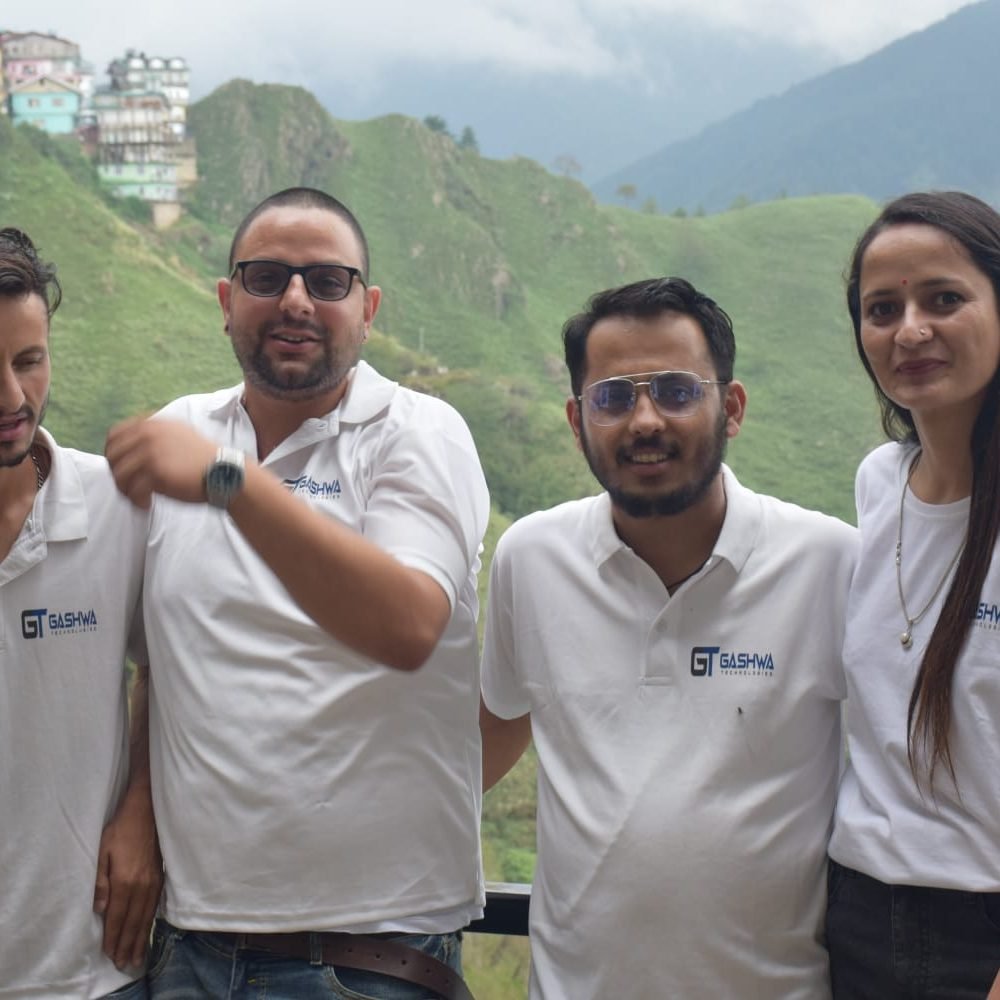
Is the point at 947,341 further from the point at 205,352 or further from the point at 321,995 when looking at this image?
the point at 205,352

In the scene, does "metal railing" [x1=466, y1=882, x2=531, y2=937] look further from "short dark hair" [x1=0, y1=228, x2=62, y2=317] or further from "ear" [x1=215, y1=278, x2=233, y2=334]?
"short dark hair" [x1=0, y1=228, x2=62, y2=317]

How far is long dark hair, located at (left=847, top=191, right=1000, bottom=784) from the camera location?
2109mm

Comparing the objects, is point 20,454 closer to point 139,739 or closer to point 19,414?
point 19,414

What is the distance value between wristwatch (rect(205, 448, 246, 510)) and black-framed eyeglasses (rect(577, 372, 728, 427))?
29.7 inches

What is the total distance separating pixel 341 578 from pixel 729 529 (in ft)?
2.41

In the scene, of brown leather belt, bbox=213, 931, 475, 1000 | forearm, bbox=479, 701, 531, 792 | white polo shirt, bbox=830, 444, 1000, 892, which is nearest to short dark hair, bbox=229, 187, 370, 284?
forearm, bbox=479, 701, 531, 792

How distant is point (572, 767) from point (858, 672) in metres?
0.50

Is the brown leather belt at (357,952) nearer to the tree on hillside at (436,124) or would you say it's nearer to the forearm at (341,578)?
the forearm at (341,578)

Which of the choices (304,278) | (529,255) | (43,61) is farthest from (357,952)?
(529,255)

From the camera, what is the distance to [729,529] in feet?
7.89

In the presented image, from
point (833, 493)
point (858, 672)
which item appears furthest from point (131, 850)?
point (833, 493)

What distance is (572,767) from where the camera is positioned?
239 cm

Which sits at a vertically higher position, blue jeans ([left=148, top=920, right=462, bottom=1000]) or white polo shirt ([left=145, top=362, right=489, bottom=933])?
white polo shirt ([left=145, top=362, right=489, bottom=933])

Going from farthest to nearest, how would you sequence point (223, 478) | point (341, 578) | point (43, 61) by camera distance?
point (43, 61) → point (341, 578) → point (223, 478)
